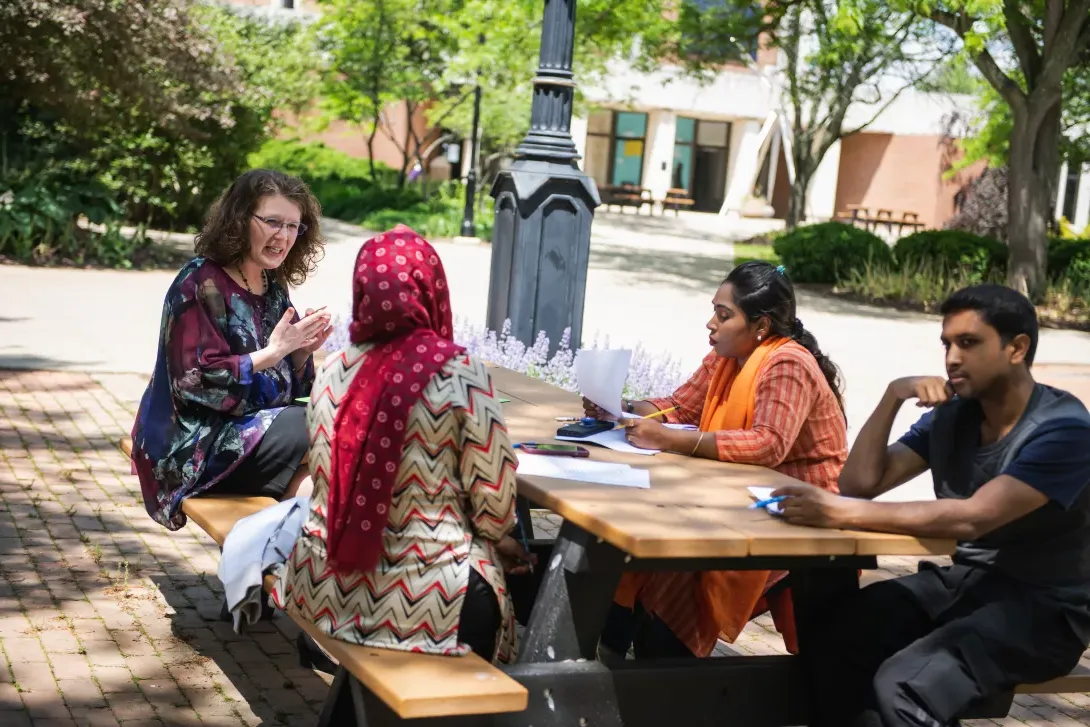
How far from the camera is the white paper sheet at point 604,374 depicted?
4219 millimetres

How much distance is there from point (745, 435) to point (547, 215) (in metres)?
4.67

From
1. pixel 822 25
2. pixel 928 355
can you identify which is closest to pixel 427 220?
pixel 822 25

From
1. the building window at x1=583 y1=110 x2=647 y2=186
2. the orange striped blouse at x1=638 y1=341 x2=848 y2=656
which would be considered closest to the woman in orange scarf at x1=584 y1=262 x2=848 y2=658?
the orange striped blouse at x1=638 y1=341 x2=848 y2=656

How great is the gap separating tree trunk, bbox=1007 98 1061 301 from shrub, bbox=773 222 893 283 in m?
2.24

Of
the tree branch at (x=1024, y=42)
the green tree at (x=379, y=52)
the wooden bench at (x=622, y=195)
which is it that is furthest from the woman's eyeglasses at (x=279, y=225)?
the wooden bench at (x=622, y=195)

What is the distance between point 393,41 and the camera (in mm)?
31453

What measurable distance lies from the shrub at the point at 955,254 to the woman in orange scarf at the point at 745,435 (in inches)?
664

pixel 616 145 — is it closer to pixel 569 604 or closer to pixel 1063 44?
pixel 1063 44

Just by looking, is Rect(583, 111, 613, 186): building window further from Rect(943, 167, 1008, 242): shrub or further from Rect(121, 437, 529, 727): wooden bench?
Rect(121, 437, 529, 727): wooden bench

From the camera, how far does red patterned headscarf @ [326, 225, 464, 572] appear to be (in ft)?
10.6

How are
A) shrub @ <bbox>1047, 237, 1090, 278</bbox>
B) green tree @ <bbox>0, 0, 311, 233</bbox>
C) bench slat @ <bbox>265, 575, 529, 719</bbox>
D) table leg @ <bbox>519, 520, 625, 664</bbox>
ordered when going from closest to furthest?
bench slat @ <bbox>265, 575, 529, 719</bbox> → table leg @ <bbox>519, 520, 625, 664</bbox> → green tree @ <bbox>0, 0, 311, 233</bbox> → shrub @ <bbox>1047, 237, 1090, 278</bbox>

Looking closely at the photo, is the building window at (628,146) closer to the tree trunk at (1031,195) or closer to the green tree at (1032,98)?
the green tree at (1032,98)

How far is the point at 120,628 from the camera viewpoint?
491 cm

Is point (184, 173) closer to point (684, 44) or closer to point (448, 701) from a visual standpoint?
point (684, 44)
